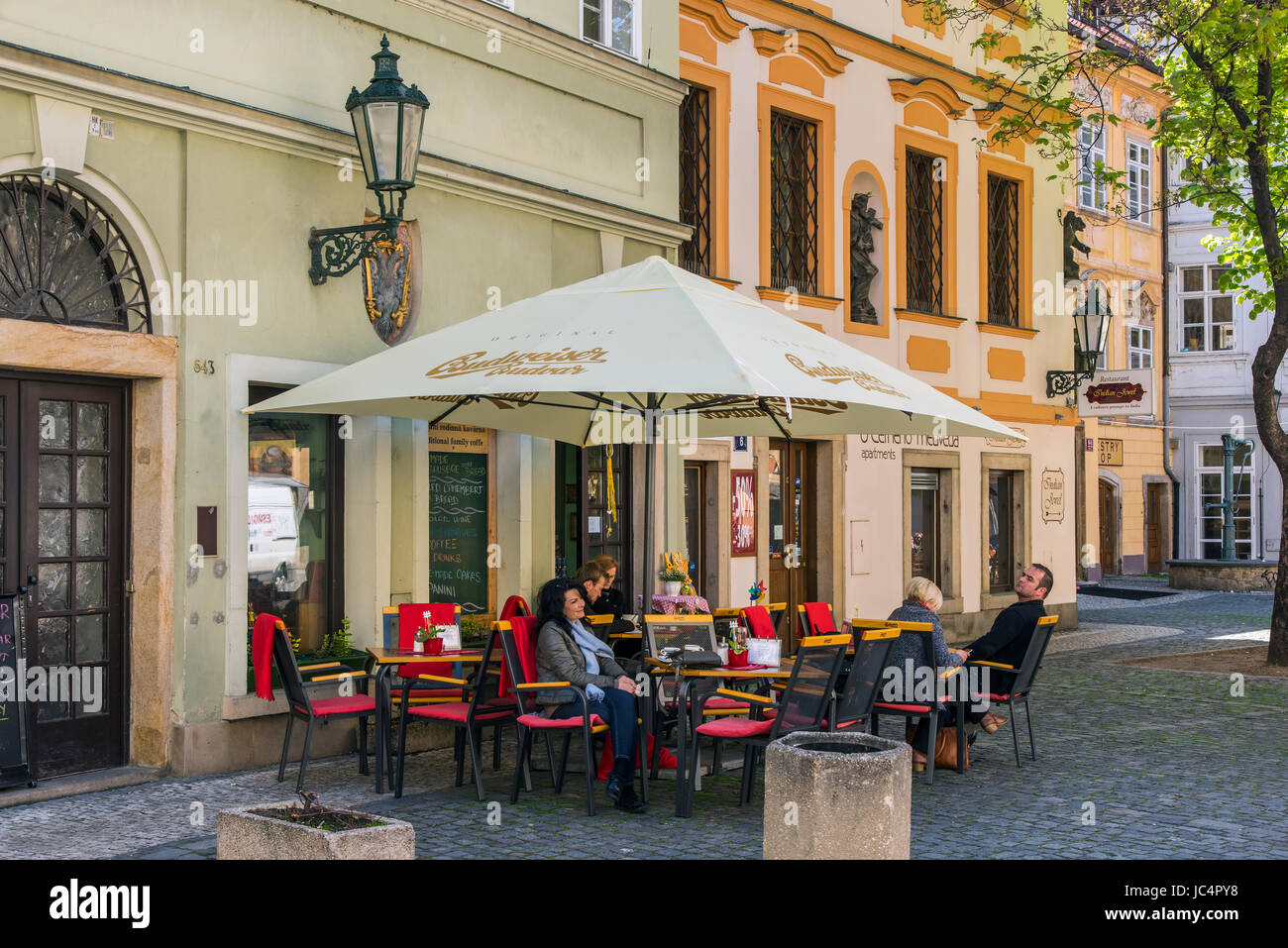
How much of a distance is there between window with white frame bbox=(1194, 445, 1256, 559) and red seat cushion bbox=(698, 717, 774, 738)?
2880 centimetres

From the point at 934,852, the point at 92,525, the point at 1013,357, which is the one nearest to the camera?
the point at 934,852

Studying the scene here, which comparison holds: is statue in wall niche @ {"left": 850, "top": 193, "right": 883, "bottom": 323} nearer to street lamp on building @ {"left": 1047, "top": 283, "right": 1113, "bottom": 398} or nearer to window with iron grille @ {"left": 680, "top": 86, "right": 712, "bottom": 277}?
window with iron grille @ {"left": 680, "top": 86, "right": 712, "bottom": 277}

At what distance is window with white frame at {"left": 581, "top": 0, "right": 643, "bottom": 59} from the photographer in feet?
41.2

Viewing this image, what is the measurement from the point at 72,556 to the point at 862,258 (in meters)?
10.6

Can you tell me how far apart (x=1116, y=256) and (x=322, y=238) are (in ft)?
81.3

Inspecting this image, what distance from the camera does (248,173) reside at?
368 inches

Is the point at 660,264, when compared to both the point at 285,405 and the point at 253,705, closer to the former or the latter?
the point at 285,405

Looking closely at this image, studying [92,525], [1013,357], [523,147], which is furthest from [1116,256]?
[92,525]

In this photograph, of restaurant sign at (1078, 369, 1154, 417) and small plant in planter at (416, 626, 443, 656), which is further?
restaurant sign at (1078, 369, 1154, 417)

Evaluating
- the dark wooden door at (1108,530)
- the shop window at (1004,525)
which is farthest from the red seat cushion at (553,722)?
the dark wooden door at (1108,530)

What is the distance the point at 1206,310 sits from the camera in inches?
1329

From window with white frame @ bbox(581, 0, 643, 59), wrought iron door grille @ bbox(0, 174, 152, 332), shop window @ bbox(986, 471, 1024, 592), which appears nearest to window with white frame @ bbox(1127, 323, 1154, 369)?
→ shop window @ bbox(986, 471, 1024, 592)

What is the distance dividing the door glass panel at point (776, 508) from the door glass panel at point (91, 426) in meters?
8.24

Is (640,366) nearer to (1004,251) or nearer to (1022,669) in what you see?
(1022,669)
